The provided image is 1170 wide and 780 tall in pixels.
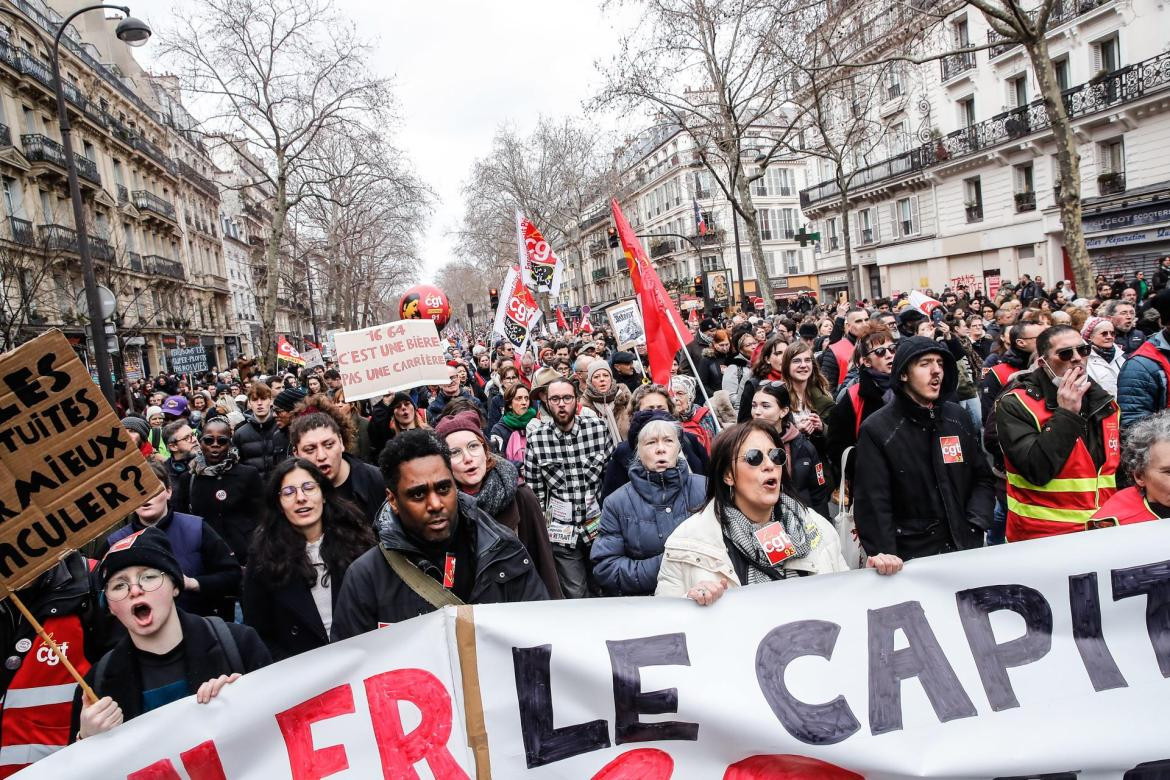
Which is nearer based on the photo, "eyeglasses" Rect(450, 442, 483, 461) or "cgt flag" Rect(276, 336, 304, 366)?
"eyeglasses" Rect(450, 442, 483, 461)

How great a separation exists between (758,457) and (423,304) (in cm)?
1961

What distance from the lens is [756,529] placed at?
2.92 m

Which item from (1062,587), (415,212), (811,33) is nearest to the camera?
(1062,587)

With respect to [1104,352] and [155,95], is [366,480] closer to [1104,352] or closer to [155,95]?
[1104,352]

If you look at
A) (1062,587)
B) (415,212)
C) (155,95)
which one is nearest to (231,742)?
(1062,587)

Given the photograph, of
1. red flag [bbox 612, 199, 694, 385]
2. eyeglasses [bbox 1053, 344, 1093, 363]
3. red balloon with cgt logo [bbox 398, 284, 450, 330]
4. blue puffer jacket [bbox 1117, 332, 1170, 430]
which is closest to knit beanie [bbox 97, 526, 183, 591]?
eyeglasses [bbox 1053, 344, 1093, 363]

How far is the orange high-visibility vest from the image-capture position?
11.6 feet

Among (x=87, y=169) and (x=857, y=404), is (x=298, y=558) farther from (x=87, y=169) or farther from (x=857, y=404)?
(x=87, y=169)

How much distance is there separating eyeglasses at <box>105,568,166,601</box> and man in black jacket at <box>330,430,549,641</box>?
600 mm

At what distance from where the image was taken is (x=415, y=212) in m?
40.2

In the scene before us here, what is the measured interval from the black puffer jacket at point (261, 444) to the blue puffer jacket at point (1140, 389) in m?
5.60

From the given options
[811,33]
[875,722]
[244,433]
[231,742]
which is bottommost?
[875,722]

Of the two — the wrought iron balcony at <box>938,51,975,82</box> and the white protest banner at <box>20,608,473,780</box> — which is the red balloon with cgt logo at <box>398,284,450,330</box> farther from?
the wrought iron balcony at <box>938,51,975,82</box>

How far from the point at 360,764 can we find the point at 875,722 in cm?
160
